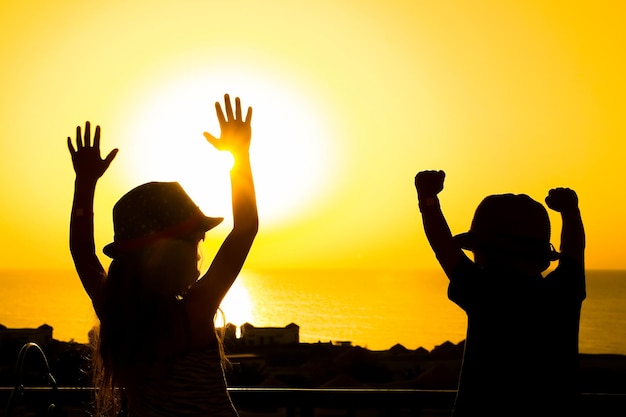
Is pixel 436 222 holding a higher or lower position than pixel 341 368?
lower

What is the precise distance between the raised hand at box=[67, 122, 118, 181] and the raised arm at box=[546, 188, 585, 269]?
1683mm

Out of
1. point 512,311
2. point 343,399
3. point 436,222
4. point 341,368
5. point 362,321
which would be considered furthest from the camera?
point 362,321

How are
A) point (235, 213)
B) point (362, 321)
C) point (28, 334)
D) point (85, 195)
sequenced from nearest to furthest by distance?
point (235, 213), point (85, 195), point (28, 334), point (362, 321)

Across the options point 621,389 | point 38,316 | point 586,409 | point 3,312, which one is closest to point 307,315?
point 38,316

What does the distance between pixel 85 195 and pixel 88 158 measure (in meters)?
0.14

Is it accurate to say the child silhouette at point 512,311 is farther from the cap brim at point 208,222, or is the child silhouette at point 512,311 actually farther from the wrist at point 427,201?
the cap brim at point 208,222

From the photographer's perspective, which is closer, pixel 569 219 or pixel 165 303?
pixel 165 303

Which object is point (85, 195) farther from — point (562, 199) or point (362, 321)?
point (362, 321)

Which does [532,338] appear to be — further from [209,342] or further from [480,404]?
[209,342]

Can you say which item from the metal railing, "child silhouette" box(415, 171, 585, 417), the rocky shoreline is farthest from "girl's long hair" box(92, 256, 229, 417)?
the rocky shoreline

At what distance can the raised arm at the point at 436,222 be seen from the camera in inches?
94.1

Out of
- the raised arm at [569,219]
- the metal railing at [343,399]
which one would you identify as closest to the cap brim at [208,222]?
the raised arm at [569,219]

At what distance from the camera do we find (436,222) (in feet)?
7.96

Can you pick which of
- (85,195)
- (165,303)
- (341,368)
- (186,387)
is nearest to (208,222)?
(165,303)
